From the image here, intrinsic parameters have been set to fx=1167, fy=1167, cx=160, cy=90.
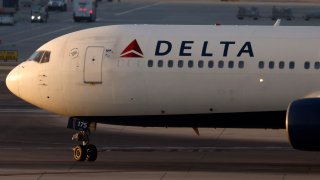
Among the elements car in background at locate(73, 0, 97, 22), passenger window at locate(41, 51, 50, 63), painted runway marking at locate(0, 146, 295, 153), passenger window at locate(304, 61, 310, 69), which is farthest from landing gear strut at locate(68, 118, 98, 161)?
car in background at locate(73, 0, 97, 22)

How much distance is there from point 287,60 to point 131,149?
24.2 feet

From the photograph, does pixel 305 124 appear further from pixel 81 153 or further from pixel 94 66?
pixel 81 153

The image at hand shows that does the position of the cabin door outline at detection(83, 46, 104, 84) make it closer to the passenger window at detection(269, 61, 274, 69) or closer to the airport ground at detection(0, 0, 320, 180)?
the airport ground at detection(0, 0, 320, 180)

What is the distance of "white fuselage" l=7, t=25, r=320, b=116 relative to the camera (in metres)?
33.2

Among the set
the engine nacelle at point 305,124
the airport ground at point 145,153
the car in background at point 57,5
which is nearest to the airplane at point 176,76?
the engine nacelle at point 305,124

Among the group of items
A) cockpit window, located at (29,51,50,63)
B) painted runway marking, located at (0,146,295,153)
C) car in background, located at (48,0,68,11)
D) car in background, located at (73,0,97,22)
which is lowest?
car in background, located at (48,0,68,11)

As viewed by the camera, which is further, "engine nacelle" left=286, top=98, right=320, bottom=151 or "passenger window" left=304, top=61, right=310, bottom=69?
"passenger window" left=304, top=61, right=310, bottom=69

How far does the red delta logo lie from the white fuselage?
0.10ft

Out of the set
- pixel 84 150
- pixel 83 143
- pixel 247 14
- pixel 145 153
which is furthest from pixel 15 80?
pixel 247 14

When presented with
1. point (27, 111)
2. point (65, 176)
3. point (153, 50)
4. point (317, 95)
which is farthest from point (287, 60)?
point (27, 111)

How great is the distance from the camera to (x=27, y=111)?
50.3 meters

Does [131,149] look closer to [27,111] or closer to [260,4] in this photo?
[27,111]

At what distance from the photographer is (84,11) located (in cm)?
12544

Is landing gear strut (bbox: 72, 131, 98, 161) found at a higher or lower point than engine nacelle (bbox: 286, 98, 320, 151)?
lower
